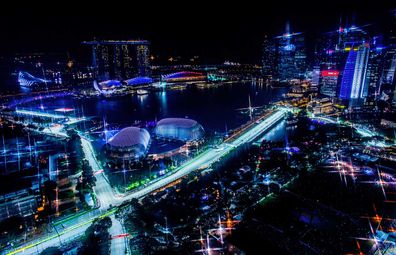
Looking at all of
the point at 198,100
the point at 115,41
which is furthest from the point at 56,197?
the point at 115,41

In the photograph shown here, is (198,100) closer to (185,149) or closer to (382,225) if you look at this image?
(185,149)

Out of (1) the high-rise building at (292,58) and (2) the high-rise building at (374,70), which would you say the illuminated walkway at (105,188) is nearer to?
(2) the high-rise building at (374,70)

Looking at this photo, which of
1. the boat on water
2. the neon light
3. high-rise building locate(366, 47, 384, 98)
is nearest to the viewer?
high-rise building locate(366, 47, 384, 98)

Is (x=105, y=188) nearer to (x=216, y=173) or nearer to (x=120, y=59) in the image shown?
(x=216, y=173)

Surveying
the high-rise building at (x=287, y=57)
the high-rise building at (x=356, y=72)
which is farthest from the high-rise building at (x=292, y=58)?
the high-rise building at (x=356, y=72)

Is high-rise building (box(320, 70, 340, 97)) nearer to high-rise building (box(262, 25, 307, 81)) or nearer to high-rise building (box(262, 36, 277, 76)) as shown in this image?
high-rise building (box(262, 25, 307, 81))

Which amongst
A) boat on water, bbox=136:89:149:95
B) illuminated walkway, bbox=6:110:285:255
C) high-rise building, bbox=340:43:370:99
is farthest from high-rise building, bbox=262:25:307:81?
illuminated walkway, bbox=6:110:285:255
